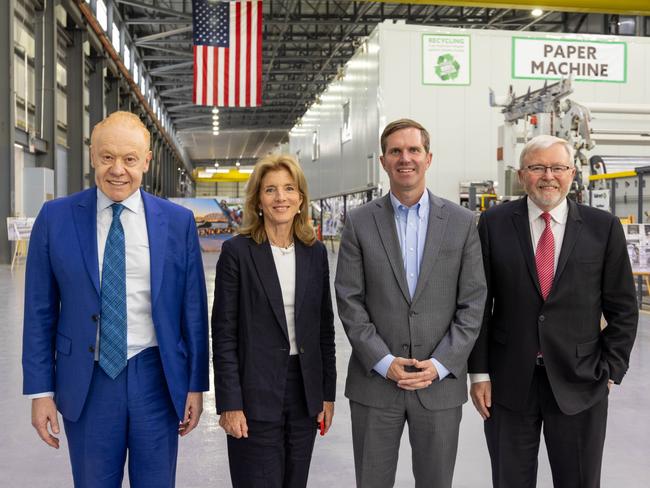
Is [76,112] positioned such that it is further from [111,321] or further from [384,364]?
[384,364]

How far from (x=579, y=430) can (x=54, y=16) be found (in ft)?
49.5

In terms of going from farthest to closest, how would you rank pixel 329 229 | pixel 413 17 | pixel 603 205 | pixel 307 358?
pixel 413 17
pixel 329 229
pixel 603 205
pixel 307 358

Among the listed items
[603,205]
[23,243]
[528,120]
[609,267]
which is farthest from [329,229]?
[609,267]

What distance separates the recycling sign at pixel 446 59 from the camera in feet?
41.5

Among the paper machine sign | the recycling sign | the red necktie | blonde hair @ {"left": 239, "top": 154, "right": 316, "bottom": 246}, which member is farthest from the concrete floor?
the paper machine sign

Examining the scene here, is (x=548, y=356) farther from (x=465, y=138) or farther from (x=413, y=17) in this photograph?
(x=413, y=17)

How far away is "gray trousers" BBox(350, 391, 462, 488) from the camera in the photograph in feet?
6.50

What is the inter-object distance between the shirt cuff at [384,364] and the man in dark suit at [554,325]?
0.35 m

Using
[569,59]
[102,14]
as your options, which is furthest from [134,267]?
[102,14]

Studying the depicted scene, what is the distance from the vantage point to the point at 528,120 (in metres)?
9.64

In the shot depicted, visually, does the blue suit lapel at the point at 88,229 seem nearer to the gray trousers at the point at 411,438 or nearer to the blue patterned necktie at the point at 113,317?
the blue patterned necktie at the point at 113,317

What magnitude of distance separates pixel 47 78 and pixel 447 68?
8.89 m

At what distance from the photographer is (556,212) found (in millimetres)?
2111

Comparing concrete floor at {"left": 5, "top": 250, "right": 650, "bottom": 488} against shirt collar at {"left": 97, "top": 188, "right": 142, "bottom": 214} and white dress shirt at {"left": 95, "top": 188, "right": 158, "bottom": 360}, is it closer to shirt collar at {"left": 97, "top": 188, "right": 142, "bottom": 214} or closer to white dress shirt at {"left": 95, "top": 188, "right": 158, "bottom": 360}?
white dress shirt at {"left": 95, "top": 188, "right": 158, "bottom": 360}
